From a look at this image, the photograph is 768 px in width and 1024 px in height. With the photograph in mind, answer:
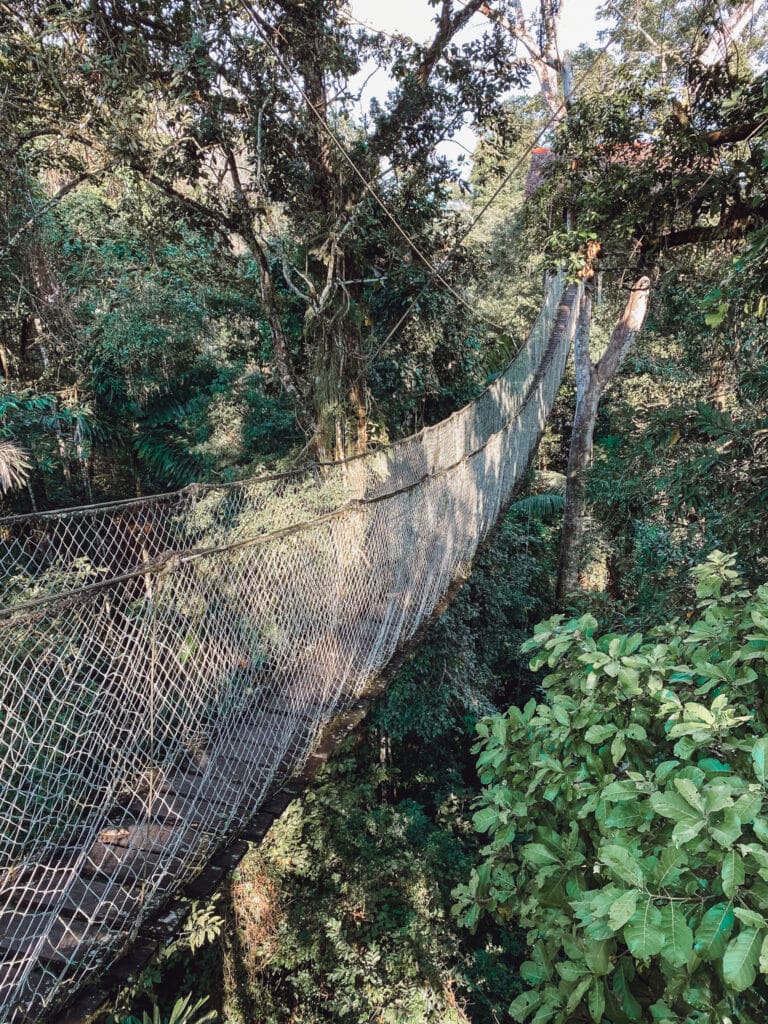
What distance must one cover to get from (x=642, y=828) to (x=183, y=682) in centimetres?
130

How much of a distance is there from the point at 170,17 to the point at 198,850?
386cm

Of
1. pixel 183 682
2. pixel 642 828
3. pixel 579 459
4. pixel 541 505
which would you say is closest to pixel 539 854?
pixel 642 828

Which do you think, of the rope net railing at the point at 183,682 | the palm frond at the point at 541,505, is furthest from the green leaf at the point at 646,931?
the palm frond at the point at 541,505

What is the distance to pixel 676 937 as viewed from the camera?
0.69 metres

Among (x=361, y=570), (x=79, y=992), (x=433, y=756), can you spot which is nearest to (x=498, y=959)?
(x=433, y=756)

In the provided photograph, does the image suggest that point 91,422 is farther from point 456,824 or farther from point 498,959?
point 498,959

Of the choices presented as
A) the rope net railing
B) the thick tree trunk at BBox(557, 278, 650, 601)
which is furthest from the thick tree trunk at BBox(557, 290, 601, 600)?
the rope net railing

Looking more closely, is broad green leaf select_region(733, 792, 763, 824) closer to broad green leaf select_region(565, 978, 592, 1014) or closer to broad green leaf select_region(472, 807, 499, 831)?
broad green leaf select_region(565, 978, 592, 1014)

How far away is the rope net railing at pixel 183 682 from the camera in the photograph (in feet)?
3.85

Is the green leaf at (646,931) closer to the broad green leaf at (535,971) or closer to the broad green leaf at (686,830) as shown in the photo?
the broad green leaf at (686,830)

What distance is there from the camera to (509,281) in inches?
344

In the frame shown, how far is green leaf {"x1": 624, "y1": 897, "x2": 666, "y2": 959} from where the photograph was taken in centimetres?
67

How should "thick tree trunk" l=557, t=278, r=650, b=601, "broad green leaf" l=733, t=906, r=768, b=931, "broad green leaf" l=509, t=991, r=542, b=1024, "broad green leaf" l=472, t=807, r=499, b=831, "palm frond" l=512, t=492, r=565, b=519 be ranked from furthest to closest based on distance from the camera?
"palm frond" l=512, t=492, r=565, b=519 < "thick tree trunk" l=557, t=278, r=650, b=601 < "broad green leaf" l=472, t=807, r=499, b=831 < "broad green leaf" l=509, t=991, r=542, b=1024 < "broad green leaf" l=733, t=906, r=768, b=931

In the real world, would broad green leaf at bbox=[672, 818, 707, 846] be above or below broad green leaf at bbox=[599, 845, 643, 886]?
above
